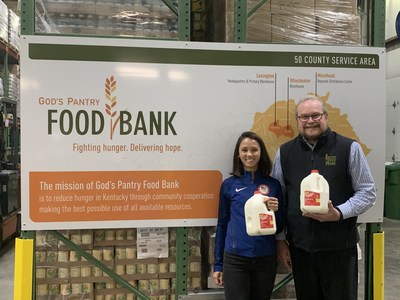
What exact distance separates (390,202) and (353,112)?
6.51 metres

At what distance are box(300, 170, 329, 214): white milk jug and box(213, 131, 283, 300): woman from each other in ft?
0.56

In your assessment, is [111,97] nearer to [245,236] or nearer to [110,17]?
[110,17]

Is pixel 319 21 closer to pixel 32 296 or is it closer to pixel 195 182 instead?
pixel 195 182

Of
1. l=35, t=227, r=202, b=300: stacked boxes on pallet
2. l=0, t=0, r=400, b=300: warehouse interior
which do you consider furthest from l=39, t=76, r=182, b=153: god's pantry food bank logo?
l=35, t=227, r=202, b=300: stacked boxes on pallet

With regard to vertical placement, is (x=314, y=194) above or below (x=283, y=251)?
above

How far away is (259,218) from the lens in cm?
224

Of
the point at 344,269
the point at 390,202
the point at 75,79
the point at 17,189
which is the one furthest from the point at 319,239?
the point at 390,202

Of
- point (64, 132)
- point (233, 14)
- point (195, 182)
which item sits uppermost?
point (233, 14)

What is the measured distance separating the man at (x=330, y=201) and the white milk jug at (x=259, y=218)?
213 millimetres

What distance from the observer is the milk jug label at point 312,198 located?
220 centimetres

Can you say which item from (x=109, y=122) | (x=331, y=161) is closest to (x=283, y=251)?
(x=331, y=161)

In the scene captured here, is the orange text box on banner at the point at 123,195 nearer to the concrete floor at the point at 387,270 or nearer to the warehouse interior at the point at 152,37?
the warehouse interior at the point at 152,37

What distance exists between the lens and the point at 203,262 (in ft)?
9.70

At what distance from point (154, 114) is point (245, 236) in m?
0.98
